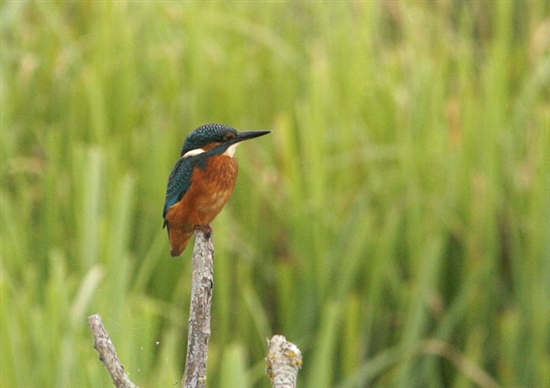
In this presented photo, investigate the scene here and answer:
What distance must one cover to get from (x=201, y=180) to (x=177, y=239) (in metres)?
0.13

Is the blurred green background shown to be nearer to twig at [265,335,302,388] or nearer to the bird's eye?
the bird's eye

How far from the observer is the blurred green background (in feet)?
6.74

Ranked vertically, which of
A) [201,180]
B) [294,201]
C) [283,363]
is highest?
[294,201]

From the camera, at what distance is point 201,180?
1.26 m

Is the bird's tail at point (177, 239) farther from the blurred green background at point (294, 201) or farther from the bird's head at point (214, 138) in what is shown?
the blurred green background at point (294, 201)

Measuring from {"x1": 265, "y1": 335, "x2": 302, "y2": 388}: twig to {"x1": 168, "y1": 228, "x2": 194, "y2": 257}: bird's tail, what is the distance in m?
0.57

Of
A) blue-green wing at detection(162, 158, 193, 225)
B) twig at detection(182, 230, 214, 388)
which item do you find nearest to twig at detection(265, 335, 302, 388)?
twig at detection(182, 230, 214, 388)

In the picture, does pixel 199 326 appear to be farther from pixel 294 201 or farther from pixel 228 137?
pixel 294 201

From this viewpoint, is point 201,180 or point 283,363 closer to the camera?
point 283,363

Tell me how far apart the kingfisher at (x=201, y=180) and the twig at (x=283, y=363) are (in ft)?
1.49

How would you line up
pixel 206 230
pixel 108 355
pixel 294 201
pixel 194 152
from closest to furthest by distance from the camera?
pixel 108 355 < pixel 206 230 < pixel 194 152 < pixel 294 201

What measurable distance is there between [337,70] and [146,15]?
664mm

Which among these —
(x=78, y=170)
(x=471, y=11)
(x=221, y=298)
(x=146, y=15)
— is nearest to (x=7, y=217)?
(x=78, y=170)

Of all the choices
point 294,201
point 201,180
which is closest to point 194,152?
point 201,180
